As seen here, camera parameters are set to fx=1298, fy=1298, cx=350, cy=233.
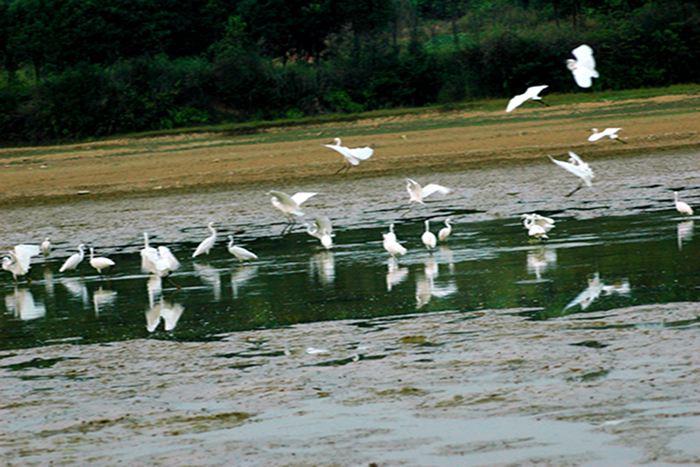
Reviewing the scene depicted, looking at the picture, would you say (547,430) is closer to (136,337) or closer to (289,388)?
(289,388)

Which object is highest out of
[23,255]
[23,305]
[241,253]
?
[23,255]

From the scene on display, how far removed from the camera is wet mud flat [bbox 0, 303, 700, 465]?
8039 millimetres

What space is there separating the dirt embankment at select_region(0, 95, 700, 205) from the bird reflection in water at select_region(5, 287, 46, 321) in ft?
43.1

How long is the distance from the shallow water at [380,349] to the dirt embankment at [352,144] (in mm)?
9679

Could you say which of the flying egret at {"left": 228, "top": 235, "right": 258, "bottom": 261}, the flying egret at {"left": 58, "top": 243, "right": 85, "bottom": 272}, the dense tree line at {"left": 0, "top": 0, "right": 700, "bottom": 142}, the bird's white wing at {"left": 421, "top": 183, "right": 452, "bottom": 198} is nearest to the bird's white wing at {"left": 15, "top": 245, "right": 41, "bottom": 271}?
the flying egret at {"left": 58, "top": 243, "right": 85, "bottom": 272}

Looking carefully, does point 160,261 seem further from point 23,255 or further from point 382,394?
point 382,394

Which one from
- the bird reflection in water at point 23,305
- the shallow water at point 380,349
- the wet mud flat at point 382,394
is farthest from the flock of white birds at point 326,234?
the wet mud flat at point 382,394

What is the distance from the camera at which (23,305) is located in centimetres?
1627

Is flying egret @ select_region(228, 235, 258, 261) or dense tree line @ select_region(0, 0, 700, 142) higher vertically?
dense tree line @ select_region(0, 0, 700, 142)

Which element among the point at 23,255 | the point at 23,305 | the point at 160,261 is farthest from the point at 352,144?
the point at 23,305

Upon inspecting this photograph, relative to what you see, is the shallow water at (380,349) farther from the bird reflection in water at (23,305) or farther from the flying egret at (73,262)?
the flying egret at (73,262)

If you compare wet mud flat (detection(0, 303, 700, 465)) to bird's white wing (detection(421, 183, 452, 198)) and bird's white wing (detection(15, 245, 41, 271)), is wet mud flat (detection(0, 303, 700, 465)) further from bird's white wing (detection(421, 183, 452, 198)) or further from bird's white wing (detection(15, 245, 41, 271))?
bird's white wing (detection(421, 183, 452, 198))

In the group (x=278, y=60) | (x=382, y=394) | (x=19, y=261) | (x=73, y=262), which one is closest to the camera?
(x=382, y=394)

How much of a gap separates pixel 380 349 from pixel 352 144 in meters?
25.5
